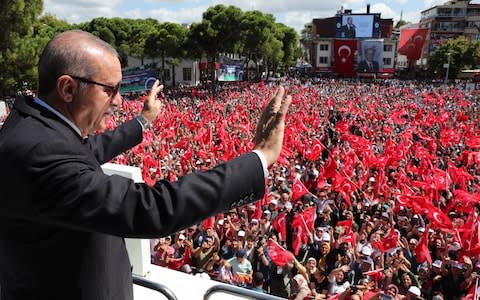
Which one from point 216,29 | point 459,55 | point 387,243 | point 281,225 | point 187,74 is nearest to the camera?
point 387,243

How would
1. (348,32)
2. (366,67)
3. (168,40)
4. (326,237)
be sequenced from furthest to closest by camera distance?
(348,32)
(366,67)
(168,40)
(326,237)

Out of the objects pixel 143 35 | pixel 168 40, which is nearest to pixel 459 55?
pixel 168 40

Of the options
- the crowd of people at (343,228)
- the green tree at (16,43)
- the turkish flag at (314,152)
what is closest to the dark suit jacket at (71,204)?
the crowd of people at (343,228)

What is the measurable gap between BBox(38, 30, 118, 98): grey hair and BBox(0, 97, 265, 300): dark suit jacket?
89 mm

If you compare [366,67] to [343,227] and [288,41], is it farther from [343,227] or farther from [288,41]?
[343,227]

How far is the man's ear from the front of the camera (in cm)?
124

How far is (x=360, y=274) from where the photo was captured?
5742mm

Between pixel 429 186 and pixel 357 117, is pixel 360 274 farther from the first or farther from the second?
pixel 357 117

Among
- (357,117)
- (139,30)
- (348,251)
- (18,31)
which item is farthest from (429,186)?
(139,30)

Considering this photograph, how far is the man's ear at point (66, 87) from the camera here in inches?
48.7

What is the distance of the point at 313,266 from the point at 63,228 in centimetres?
496

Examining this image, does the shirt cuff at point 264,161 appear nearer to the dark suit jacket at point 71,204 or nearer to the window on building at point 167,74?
the dark suit jacket at point 71,204

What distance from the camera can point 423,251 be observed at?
6059 mm

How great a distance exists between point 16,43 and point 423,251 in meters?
19.1
